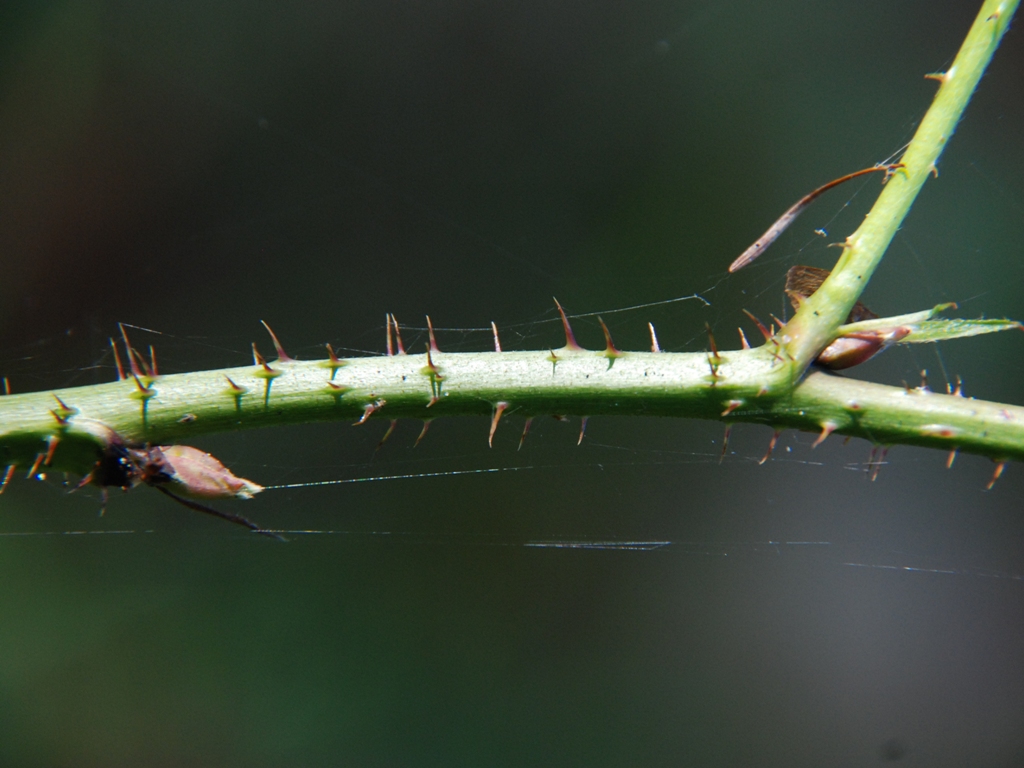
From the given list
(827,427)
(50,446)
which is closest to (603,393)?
(827,427)

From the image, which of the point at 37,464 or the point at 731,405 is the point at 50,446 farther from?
the point at 731,405

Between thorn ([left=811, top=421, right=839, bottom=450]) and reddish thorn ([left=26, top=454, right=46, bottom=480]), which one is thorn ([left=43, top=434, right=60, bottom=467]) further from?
thorn ([left=811, top=421, right=839, bottom=450])

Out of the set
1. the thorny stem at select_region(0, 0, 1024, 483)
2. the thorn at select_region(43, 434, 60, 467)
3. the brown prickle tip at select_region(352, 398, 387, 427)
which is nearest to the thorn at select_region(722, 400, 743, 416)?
the thorny stem at select_region(0, 0, 1024, 483)

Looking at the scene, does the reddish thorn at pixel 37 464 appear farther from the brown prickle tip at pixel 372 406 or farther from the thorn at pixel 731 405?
the thorn at pixel 731 405

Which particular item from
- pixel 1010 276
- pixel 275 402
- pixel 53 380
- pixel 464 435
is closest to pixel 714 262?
pixel 1010 276

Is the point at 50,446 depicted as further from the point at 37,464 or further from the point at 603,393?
the point at 603,393

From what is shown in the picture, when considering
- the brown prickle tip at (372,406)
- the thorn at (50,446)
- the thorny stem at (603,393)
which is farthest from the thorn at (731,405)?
the thorn at (50,446)

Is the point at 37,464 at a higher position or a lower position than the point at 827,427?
Answer: higher
